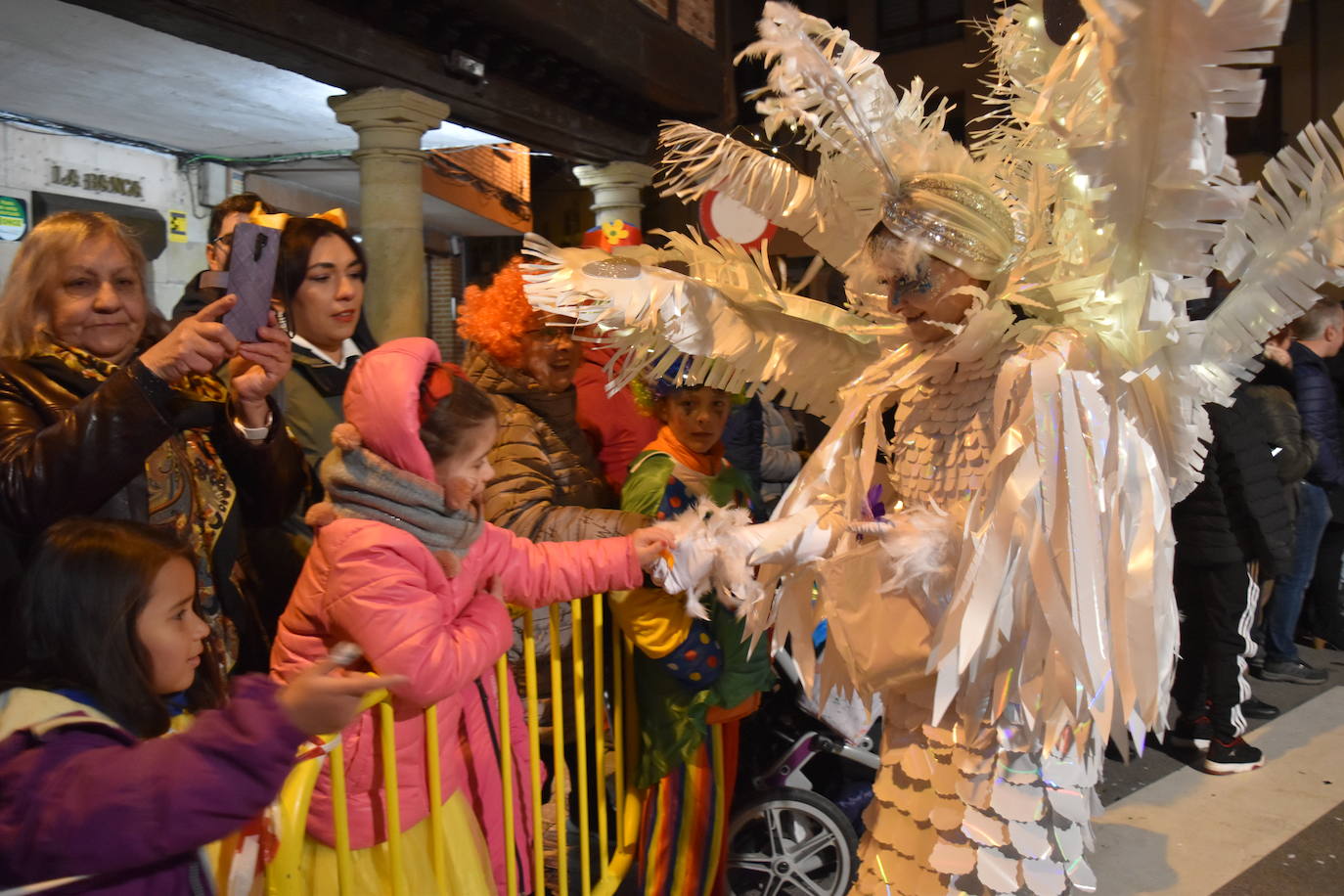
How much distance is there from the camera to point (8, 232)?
21.5ft

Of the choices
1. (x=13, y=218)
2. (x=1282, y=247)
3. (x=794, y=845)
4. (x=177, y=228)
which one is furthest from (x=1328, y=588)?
(x=13, y=218)

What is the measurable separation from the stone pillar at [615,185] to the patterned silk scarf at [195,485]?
24.2ft

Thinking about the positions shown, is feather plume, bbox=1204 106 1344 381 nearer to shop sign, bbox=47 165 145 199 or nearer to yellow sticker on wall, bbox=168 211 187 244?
shop sign, bbox=47 165 145 199

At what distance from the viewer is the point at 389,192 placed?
6375 millimetres

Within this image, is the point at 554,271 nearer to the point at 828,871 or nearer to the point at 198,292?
the point at 198,292

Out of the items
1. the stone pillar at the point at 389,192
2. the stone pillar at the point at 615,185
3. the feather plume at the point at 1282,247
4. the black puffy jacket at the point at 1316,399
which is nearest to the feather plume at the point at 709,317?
the feather plume at the point at 1282,247

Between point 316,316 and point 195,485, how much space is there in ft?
2.02

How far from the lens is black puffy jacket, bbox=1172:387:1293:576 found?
172 inches

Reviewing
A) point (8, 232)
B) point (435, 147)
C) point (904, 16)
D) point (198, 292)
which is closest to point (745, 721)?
point (198, 292)

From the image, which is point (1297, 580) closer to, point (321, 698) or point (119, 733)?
point (321, 698)

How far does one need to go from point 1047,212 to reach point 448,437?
131cm

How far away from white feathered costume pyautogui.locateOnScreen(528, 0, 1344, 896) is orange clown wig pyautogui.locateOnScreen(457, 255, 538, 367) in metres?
0.68

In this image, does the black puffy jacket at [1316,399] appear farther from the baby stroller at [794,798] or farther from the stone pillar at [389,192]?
the stone pillar at [389,192]

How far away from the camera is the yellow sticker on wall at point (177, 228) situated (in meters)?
7.89
